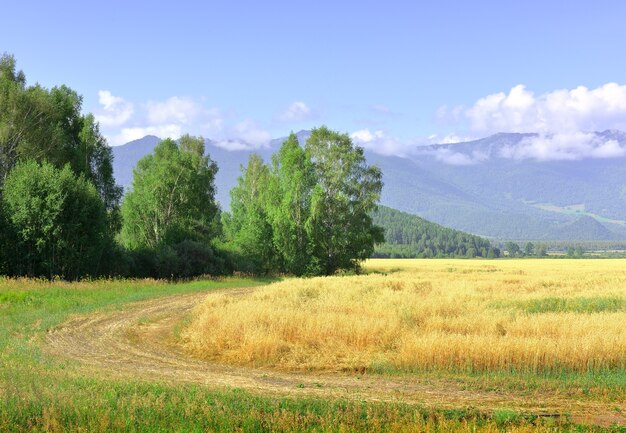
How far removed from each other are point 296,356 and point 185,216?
146 feet

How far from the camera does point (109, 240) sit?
145 ft

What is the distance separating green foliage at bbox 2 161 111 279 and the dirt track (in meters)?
18.3

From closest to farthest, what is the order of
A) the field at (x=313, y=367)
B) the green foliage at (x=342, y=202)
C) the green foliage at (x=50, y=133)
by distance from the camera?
the field at (x=313, y=367) < the green foliage at (x=50, y=133) < the green foliage at (x=342, y=202)

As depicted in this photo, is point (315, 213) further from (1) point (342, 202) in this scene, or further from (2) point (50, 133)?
(2) point (50, 133)

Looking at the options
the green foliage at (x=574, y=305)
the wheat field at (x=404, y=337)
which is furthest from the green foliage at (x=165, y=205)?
the green foliage at (x=574, y=305)

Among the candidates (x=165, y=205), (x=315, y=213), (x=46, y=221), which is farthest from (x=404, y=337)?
(x=165, y=205)

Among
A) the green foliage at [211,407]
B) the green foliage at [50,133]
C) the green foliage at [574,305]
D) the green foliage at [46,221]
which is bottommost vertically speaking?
the green foliage at [211,407]

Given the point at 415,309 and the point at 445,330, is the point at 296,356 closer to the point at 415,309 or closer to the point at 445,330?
the point at 445,330

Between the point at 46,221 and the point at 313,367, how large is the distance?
29.7m

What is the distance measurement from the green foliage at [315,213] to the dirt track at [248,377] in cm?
3491

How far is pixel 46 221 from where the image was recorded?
38.9 metres

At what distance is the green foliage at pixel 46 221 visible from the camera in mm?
38531

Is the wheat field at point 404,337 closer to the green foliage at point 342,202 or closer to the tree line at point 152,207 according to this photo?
the tree line at point 152,207

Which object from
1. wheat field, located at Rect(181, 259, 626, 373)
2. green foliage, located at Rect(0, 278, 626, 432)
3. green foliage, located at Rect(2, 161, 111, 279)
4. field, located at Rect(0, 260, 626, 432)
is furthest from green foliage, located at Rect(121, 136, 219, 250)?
green foliage, located at Rect(0, 278, 626, 432)
